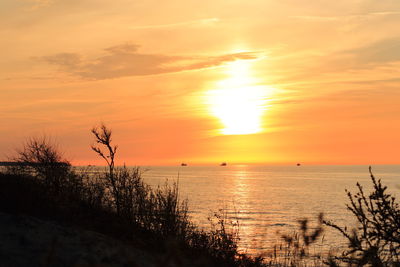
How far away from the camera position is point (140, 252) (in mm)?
13211

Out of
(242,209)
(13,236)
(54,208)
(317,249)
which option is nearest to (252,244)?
(317,249)

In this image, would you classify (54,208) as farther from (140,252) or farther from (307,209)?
(307,209)

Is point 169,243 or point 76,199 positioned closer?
point 169,243

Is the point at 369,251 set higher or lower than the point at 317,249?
higher

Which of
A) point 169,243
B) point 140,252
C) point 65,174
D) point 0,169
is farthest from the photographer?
point 0,169

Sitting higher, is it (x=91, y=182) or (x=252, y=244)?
(x=91, y=182)

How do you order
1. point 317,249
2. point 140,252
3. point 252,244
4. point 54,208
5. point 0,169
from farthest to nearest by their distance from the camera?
point 252,244 < point 317,249 < point 0,169 < point 54,208 < point 140,252

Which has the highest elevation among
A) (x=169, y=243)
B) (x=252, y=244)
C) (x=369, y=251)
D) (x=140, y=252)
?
(x=169, y=243)

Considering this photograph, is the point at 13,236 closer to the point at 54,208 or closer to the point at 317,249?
the point at 54,208

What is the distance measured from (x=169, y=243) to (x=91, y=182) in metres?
17.9

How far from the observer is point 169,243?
2914 mm

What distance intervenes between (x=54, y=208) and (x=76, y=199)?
2.86 metres

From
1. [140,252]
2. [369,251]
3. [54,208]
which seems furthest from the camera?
[54,208]

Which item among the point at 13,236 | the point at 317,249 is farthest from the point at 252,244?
the point at 13,236
